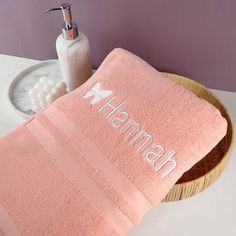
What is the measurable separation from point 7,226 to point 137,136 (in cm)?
20

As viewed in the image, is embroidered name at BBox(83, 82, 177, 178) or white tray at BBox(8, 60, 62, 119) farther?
white tray at BBox(8, 60, 62, 119)

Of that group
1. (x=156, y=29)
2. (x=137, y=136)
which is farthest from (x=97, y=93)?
(x=156, y=29)

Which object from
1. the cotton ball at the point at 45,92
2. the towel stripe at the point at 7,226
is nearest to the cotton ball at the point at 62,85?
the cotton ball at the point at 45,92

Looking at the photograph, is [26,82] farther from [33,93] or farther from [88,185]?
[88,185]

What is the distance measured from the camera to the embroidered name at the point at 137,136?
0.45m

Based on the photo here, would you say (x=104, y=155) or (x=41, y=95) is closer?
(x=104, y=155)

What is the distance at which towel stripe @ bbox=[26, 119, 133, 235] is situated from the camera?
43cm

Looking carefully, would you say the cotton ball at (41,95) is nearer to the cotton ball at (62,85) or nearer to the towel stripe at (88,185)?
the cotton ball at (62,85)

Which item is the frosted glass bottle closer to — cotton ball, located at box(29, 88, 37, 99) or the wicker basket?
cotton ball, located at box(29, 88, 37, 99)

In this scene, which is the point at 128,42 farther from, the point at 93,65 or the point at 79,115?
the point at 79,115

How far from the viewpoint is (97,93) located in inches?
20.7

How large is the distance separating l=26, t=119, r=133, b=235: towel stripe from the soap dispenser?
0.19 metres

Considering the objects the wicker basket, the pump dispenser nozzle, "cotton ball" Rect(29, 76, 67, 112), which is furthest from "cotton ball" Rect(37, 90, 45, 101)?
the wicker basket

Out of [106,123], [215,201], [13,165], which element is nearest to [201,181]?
[215,201]
